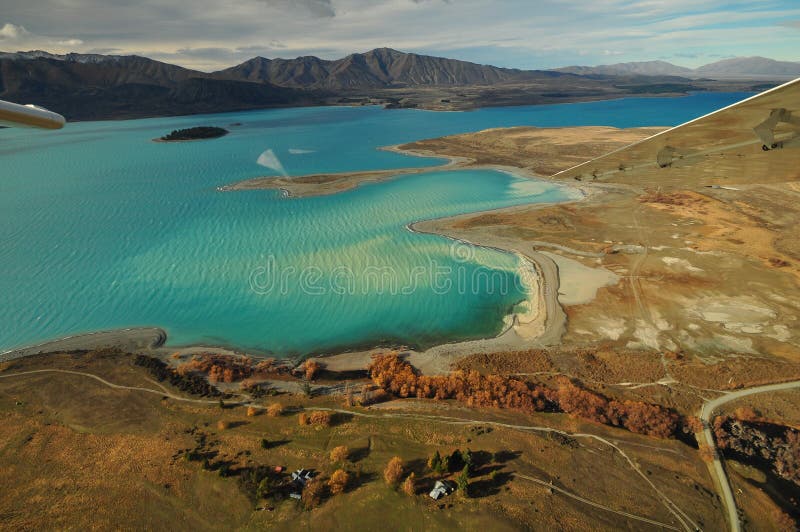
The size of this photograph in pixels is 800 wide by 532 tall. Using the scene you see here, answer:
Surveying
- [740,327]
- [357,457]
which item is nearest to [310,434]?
[357,457]

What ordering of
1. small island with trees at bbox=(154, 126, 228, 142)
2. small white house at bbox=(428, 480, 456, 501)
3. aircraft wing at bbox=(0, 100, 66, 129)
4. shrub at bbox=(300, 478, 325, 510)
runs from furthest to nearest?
small island with trees at bbox=(154, 126, 228, 142) → small white house at bbox=(428, 480, 456, 501) → shrub at bbox=(300, 478, 325, 510) → aircraft wing at bbox=(0, 100, 66, 129)

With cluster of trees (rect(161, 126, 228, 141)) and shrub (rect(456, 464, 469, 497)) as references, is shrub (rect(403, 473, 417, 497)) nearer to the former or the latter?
shrub (rect(456, 464, 469, 497))

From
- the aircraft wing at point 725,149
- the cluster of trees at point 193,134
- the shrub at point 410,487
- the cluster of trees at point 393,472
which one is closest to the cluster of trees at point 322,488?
the cluster of trees at point 393,472

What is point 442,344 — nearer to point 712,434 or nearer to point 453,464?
point 453,464

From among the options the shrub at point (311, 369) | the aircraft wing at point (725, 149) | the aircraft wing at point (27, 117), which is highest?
the aircraft wing at point (27, 117)

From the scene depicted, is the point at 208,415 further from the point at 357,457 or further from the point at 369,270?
the point at 369,270

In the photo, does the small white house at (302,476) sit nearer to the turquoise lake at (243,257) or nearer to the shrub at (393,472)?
the shrub at (393,472)

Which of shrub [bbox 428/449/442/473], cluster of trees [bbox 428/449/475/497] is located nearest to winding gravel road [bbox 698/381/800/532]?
cluster of trees [bbox 428/449/475/497]

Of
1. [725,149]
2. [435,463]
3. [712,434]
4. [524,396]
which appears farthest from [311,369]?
[725,149]
